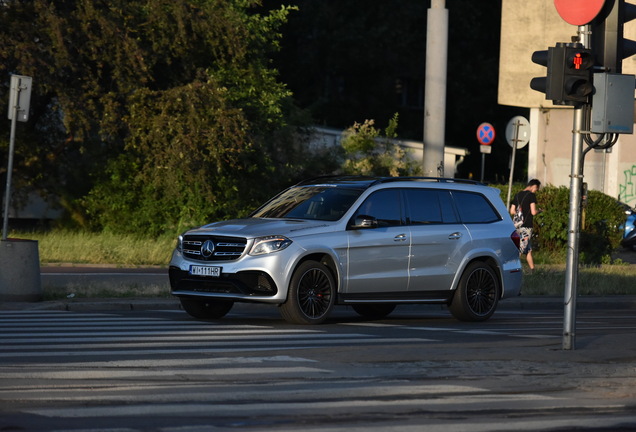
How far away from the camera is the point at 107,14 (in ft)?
93.5

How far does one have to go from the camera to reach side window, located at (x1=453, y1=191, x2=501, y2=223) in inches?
660

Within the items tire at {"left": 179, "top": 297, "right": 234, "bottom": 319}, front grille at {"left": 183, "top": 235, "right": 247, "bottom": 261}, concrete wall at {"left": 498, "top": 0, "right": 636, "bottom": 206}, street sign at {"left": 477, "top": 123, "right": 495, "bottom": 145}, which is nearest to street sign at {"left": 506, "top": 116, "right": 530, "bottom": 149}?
street sign at {"left": 477, "top": 123, "right": 495, "bottom": 145}

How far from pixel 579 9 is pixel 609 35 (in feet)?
1.52

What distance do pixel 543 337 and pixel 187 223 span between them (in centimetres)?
1703

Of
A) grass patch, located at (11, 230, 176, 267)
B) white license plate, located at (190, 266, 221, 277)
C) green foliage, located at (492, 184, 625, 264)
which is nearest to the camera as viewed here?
white license plate, located at (190, 266, 221, 277)

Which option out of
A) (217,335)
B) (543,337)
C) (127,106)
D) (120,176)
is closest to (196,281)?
(217,335)

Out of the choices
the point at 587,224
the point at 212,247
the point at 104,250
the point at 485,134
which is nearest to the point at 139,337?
the point at 212,247

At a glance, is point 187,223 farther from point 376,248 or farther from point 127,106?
point 376,248

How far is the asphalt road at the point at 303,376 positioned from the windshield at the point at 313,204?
4.36ft

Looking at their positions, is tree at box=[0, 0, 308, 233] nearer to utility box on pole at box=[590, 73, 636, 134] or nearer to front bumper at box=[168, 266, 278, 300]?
front bumper at box=[168, 266, 278, 300]

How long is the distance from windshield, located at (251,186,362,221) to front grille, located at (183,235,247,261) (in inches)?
45.2

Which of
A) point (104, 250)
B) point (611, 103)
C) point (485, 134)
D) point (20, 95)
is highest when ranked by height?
point (485, 134)

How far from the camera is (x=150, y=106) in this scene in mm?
28406

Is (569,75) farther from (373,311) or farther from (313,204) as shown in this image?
(373,311)
